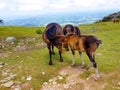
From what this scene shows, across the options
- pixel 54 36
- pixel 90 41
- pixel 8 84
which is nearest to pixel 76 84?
pixel 90 41

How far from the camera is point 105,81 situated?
12766 millimetres

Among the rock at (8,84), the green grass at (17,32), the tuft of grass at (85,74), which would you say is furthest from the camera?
the green grass at (17,32)

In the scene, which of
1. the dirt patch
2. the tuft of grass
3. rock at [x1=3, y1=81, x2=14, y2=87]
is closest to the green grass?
rock at [x1=3, y1=81, x2=14, y2=87]

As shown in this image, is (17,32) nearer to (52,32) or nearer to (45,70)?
(52,32)

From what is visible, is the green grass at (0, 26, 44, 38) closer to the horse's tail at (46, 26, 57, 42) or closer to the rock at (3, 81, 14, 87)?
→ the horse's tail at (46, 26, 57, 42)

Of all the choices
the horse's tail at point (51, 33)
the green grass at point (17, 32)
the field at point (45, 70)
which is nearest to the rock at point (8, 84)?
the field at point (45, 70)

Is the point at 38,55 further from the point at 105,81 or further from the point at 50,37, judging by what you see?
the point at 105,81

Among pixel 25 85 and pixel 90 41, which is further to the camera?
pixel 25 85

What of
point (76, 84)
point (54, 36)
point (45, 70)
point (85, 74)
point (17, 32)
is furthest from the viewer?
point (17, 32)

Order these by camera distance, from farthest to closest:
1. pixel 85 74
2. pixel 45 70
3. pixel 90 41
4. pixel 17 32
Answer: pixel 17 32 < pixel 45 70 < pixel 85 74 < pixel 90 41

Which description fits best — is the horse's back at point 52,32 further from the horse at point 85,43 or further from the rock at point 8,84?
the rock at point 8,84

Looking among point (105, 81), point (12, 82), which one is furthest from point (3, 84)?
point (105, 81)

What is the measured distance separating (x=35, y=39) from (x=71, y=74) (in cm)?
1583

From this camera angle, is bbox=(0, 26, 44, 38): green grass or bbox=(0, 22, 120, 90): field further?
bbox=(0, 26, 44, 38): green grass
